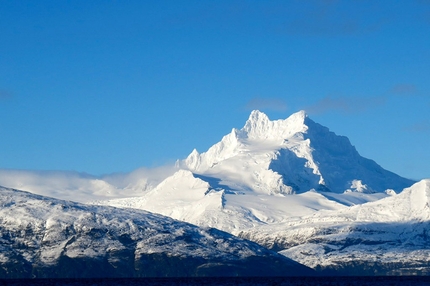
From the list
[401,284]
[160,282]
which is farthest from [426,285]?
[160,282]

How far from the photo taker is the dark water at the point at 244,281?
474 feet

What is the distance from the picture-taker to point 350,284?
486 ft

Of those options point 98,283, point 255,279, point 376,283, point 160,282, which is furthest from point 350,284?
point 98,283

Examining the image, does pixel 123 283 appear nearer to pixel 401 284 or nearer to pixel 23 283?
pixel 23 283

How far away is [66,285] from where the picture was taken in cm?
14162

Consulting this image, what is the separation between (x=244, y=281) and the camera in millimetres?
148000

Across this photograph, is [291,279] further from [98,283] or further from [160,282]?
[98,283]

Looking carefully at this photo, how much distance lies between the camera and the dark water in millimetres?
144375

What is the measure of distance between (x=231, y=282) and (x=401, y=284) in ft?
95.4

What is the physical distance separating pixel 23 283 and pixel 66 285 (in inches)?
307

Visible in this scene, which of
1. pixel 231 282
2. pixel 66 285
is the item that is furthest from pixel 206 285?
pixel 66 285

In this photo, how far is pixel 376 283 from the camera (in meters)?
149

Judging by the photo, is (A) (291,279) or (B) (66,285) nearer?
(B) (66,285)

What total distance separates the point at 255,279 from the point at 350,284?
642 inches
